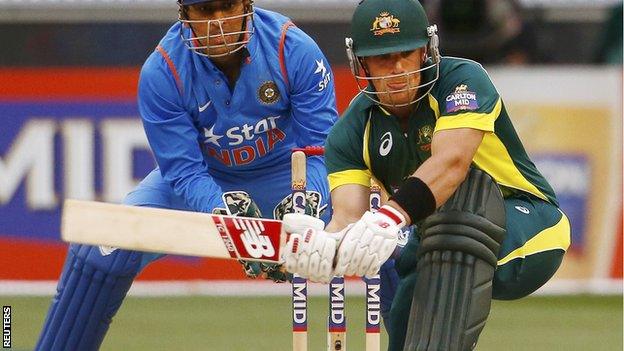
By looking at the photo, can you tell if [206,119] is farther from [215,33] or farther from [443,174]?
[443,174]

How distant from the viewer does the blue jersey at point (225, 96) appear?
513 centimetres

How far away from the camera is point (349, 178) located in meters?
4.30

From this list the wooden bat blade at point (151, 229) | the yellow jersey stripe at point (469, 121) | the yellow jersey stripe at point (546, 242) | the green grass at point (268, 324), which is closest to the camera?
the wooden bat blade at point (151, 229)

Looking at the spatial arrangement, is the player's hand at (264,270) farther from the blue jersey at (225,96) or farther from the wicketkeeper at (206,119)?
the blue jersey at (225,96)

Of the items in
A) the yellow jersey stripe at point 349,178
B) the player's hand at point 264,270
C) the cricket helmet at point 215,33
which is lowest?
the player's hand at point 264,270

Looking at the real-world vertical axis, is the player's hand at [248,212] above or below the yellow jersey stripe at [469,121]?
below

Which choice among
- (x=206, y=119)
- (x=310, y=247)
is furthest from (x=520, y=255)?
(x=206, y=119)

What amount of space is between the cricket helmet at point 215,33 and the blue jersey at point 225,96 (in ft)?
0.34

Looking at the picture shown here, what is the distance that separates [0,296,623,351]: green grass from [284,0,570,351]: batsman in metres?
2.25

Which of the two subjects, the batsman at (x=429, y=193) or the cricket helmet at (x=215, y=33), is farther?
the cricket helmet at (x=215, y=33)

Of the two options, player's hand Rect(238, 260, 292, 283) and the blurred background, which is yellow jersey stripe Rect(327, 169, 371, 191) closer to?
player's hand Rect(238, 260, 292, 283)

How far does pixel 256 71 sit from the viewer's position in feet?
16.8

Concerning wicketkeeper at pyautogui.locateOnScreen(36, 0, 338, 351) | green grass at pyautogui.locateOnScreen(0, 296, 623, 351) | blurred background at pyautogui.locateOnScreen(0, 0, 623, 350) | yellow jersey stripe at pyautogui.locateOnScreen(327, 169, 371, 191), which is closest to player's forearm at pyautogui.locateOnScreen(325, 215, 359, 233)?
yellow jersey stripe at pyautogui.locateOnScreen(327, 169, 371, 191)

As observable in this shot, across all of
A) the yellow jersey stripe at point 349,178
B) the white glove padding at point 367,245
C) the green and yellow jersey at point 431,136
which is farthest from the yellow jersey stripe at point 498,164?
the white glove padding at point 367,245
